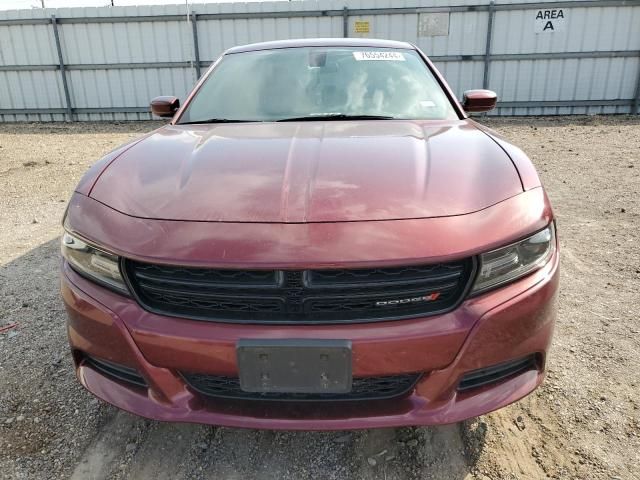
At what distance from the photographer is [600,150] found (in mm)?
7793

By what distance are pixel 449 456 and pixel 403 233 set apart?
93 cm

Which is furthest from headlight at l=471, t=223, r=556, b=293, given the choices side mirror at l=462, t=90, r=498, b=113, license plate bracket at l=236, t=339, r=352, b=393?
side mirror at l=462, t=90, r=498, b=113

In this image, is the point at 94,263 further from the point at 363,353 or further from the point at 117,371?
the point at 363,353

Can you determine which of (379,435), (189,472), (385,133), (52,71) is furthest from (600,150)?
(52,71)

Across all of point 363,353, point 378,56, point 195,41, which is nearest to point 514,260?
point 363,353

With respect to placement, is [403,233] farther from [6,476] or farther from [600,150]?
[600,150]

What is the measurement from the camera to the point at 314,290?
1.44 m

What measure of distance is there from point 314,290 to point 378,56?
1981 mm

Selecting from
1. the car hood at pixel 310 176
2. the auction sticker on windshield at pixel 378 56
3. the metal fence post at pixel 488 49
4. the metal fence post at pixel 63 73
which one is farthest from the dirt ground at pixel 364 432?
the metal fence post at pixel 63 73

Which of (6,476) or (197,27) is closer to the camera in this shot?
(6,476)

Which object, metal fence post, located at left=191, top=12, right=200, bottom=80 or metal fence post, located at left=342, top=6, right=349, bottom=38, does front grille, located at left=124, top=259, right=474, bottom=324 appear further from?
metal fence post, located at left=191, top=12, right=200, bottom=80

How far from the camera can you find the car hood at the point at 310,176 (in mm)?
1545

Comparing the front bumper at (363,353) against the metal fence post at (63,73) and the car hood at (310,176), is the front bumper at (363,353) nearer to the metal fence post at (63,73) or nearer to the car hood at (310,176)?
the car hood at (310,176)

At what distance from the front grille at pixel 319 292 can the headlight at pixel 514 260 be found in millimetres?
53
